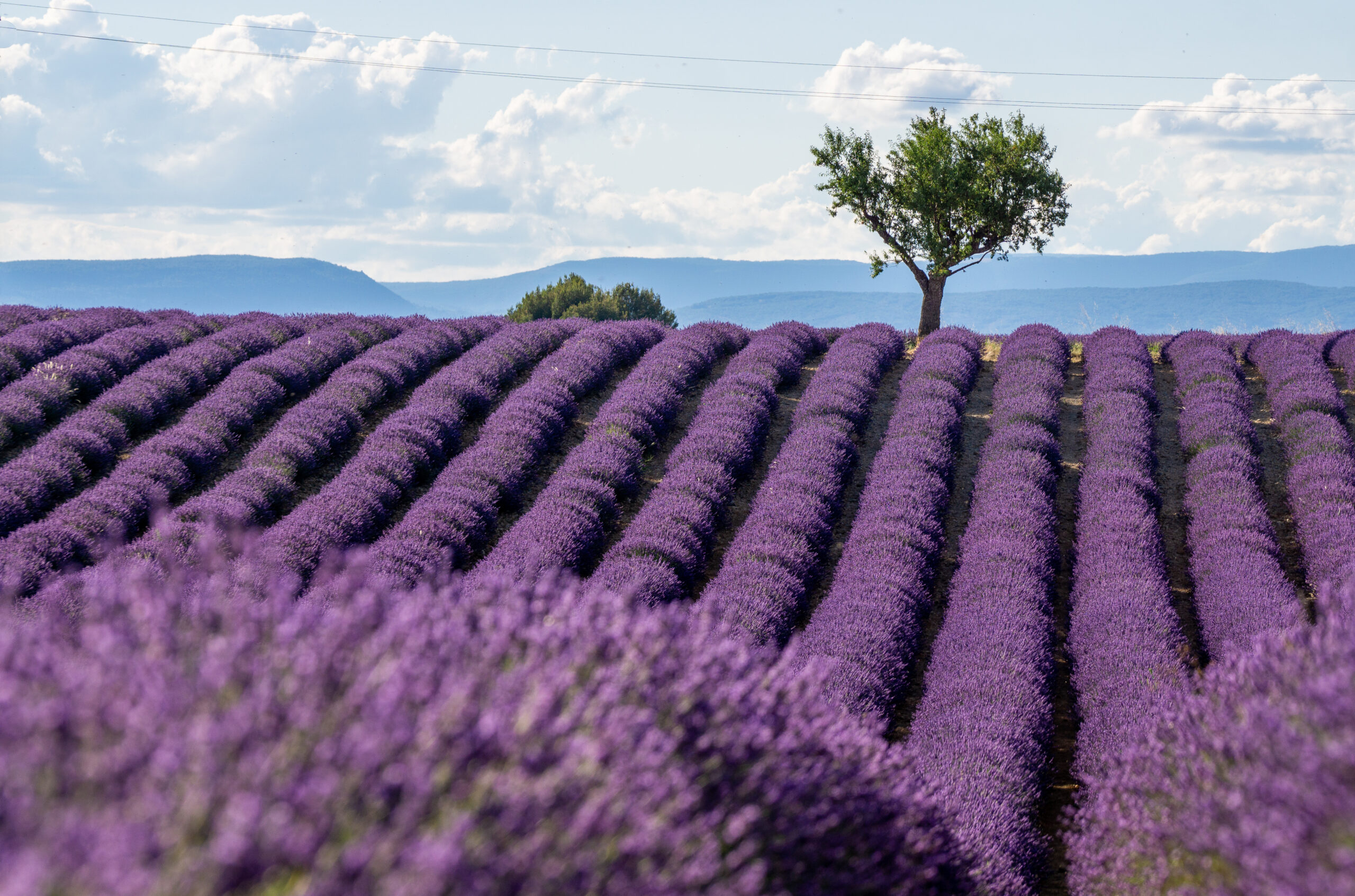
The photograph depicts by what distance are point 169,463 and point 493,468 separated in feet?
11.0

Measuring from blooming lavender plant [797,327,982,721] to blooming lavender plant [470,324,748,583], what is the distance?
2.21 m

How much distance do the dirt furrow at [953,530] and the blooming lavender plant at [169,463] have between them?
540cm

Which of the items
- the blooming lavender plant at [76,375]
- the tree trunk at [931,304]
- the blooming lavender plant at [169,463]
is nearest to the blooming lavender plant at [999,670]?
the blooming lavender plant at [169,463]

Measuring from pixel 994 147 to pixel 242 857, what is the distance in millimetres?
20398

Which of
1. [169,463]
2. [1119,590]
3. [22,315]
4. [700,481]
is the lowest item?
[1119,590]

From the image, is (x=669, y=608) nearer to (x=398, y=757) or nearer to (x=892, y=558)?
(x=398, y=757)

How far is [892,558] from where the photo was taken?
8.54 metres

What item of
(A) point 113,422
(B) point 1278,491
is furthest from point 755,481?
(A) point 113,422

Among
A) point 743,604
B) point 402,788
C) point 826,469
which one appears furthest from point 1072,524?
point 402,788

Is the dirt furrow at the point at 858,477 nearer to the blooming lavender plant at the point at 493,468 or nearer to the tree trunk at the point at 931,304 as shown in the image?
the blooming lavender plant at the point at 493,468

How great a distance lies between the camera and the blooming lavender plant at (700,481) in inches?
318

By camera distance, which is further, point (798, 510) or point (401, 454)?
point (401, 454)

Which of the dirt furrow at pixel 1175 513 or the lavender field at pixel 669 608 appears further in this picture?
the dirt furrow at pixel 1175 513

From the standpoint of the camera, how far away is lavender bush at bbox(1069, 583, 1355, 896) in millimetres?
2189
